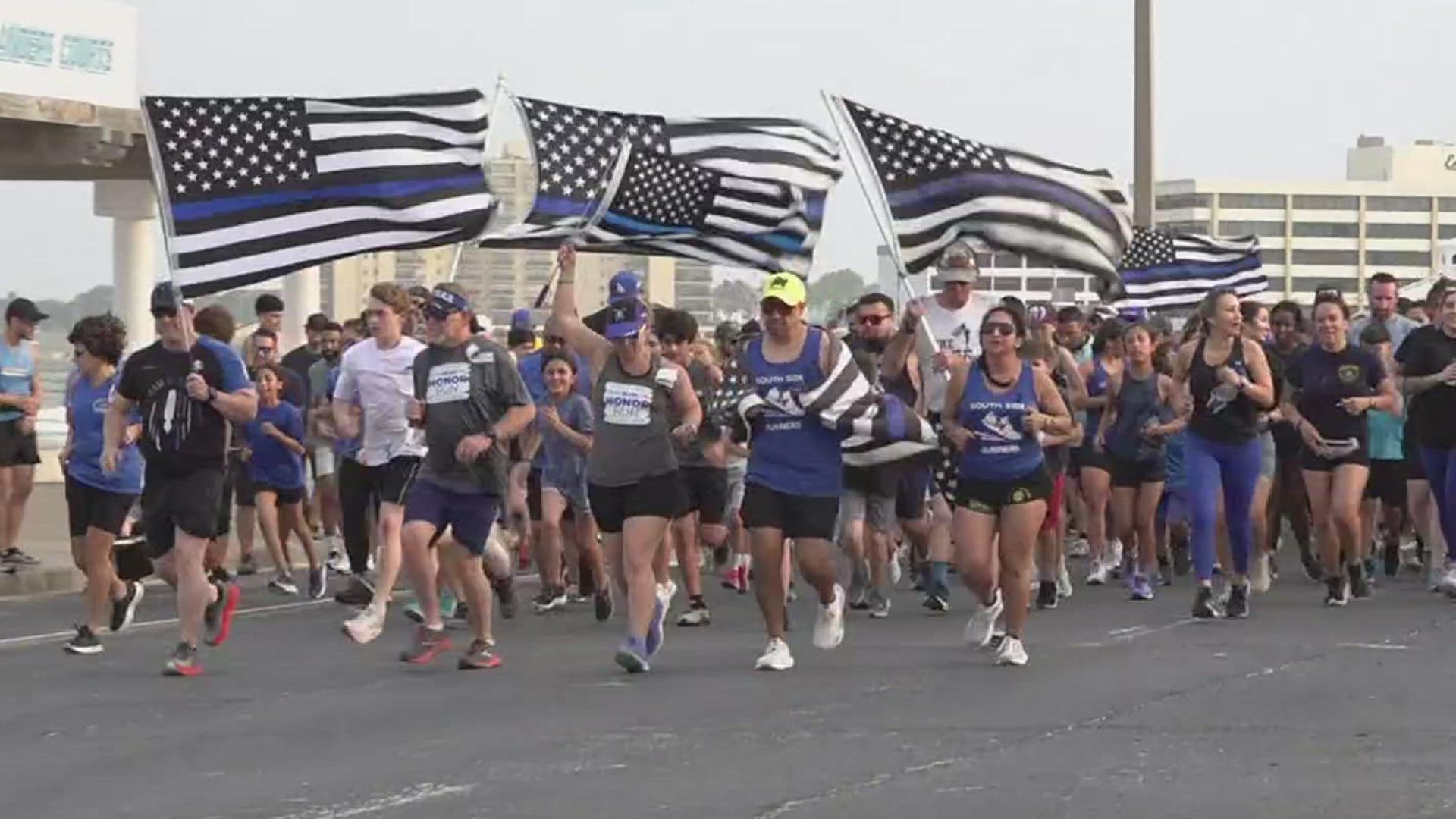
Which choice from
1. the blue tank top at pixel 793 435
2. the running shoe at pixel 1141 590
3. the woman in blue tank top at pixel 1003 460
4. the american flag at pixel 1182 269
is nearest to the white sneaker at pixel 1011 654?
the woman in blue tank top at pixel 1003 460

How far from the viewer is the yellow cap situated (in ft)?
41.0

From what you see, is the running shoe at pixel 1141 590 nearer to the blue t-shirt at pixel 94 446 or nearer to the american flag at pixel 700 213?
the american flag at pixel 700 213

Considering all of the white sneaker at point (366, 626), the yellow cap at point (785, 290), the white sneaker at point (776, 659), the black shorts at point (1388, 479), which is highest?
the yellow cap at point (785, 290)

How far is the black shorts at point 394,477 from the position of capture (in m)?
14.5

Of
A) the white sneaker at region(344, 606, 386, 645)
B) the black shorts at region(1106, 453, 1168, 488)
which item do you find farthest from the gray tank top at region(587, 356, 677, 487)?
the black shorts at region(1106, 453, 1168, 488)

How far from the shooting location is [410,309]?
49.7ft

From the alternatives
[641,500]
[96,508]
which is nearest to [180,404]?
[96,508]

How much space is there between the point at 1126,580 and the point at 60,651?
7.24 meters

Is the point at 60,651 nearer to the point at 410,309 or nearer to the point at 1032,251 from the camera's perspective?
the point at 410,309

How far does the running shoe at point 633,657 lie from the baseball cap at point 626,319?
1399 millimetres

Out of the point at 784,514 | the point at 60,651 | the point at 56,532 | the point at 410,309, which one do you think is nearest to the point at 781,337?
the point at 784,514

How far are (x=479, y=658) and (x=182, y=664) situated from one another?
1323 mm

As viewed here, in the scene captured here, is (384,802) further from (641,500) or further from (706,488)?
(706,488)

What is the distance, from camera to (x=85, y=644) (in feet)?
45.7
